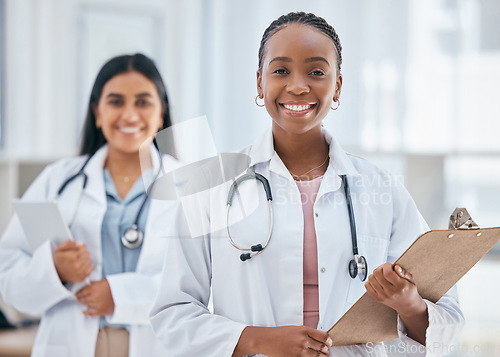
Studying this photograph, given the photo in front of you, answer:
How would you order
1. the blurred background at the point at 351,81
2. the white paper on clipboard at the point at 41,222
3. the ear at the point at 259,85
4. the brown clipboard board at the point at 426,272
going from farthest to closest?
the blurred background at the point at 351,81 < the white paper on clipboard at the point at 41,222 < the ear at the point at 259,85 < the brown clipboard board at the point at 426,272

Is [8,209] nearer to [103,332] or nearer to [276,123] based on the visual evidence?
[103,332]

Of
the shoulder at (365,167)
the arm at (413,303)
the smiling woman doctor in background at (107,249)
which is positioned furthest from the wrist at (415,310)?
the smiling woman doctor in background at (107,249)

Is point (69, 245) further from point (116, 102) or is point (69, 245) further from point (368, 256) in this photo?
point (368, 256)

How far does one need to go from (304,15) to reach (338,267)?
0.41 metres

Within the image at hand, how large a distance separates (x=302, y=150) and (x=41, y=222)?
725 millimetres

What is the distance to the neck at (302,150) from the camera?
3.04 feet

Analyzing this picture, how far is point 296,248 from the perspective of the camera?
0.88 metres

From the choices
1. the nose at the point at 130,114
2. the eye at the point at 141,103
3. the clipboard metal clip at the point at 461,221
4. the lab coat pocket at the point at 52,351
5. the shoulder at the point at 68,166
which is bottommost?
the lab coat pocket at the point at 52,351

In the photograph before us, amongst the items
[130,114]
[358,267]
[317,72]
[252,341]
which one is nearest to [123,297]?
[130,114]

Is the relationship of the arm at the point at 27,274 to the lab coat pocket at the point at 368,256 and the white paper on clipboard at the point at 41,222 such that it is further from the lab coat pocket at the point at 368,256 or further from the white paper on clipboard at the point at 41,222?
the lab coat pocket at the point at 368,256

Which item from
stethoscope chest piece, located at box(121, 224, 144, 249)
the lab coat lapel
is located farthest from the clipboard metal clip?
the lab coat lapel

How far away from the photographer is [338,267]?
874 millimetres

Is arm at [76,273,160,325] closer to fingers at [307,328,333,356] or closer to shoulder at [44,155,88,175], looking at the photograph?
shoulder at [44,155,88,175]

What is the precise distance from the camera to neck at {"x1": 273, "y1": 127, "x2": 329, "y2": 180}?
0.93 m
